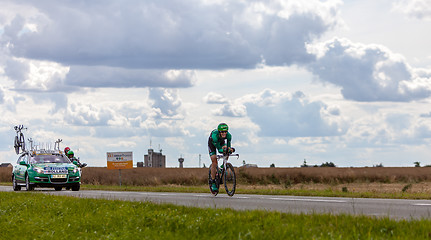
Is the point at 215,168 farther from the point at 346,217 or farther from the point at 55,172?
the point at 55,172

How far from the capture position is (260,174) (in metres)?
45.4

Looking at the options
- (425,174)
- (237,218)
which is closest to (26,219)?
(237,218)

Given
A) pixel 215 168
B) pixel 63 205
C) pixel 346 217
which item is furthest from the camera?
pixel 215 168

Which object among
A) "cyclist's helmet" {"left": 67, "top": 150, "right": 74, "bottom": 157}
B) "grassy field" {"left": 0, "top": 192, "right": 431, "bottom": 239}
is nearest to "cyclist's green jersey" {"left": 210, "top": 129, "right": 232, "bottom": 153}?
"grassy field" {"left": 0, "top": 192, "right": 431, "bottom": 239}

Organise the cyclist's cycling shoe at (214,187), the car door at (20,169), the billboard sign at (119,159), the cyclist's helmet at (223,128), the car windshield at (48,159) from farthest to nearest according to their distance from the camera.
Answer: the billboard sign at (119,159)
the car door at (20,169)
the car windshield at (48,159)
the cyclist's cycling shoe at (214,187)
the cyclist's helmet at (223,128)

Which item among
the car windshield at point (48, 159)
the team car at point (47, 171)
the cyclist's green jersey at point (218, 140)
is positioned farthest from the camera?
the car windshield at point (48, 159)

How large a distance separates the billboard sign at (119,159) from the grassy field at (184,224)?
76.7 feet

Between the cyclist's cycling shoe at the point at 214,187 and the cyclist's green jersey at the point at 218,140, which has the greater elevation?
the cyclist's green jersey at the point at 218,140

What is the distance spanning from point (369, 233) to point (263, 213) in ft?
8.94

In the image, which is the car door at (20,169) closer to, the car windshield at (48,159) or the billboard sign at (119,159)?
the car windshield at (48,159)

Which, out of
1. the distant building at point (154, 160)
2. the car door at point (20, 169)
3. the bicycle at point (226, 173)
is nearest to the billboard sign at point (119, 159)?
the car door at point (20, 169)

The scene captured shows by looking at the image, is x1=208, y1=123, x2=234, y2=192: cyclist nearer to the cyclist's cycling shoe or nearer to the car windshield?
the cyclist's cycling shoe

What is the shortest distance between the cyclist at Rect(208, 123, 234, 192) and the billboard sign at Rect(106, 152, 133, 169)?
20167 millimetres

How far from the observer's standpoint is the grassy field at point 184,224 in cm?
853
